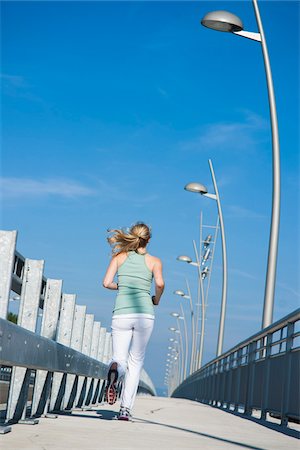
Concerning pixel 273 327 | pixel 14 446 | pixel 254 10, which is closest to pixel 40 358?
pixel 14 446

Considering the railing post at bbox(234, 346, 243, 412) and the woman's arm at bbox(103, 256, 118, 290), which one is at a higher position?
the woman's arm at bbox(103, 256, 118, 290)

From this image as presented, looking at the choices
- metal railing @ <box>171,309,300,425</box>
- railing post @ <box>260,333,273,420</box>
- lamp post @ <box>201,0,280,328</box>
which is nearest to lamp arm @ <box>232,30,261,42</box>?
lamp post @ <box>201,0,280,328</box>

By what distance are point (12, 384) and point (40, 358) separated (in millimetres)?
351

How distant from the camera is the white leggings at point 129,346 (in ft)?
29.0

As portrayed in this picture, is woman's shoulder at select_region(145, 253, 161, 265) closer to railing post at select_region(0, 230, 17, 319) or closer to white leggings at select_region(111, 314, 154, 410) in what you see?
white leggings at select_region(111, 314, 154, 410)

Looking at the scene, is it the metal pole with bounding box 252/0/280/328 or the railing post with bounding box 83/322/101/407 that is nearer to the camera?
the railing post with bounding box 83/322/101/407

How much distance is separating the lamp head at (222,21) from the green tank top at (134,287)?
31.8 feet

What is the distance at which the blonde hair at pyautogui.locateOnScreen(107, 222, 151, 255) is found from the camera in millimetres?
8930

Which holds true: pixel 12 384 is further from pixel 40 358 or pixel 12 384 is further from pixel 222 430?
pixel 222 430

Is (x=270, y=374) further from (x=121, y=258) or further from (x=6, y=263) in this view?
(x=6, y=263)

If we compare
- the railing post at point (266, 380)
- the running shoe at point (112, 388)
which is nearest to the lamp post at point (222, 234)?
the railing post at point (266, 380)

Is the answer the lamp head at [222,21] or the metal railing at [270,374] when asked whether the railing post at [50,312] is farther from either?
the lamp head at [222,21]

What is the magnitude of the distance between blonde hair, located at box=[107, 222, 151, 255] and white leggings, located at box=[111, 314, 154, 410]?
664 millimetres

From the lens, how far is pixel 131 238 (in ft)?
29.3
